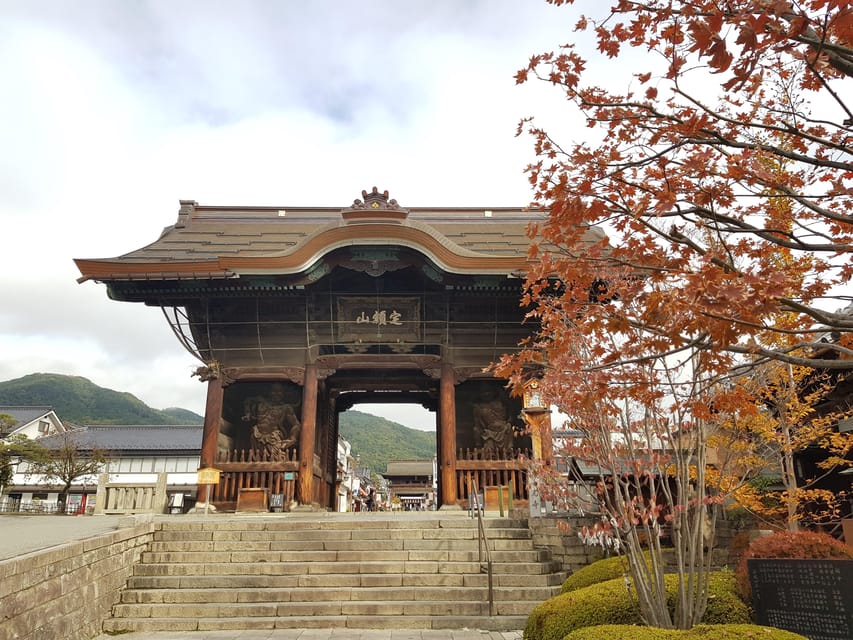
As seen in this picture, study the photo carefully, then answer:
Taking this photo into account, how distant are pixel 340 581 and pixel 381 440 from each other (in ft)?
339

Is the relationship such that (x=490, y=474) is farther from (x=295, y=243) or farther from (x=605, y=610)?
(x=605, y=610)

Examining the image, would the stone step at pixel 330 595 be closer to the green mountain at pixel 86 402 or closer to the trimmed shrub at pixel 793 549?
the trimmed shrub at pixel 793 549

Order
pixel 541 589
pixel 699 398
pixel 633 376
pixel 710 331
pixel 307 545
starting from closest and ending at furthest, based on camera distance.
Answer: pixel 710 331 → pixel 633 376 → pixel 699 398 → pixel 541 589 → pixel 307 545

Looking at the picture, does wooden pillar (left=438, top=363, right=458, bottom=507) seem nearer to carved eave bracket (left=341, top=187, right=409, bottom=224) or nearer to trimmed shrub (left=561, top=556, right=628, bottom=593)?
carved eave bracket (left=341, top=187, right=409, bottom=224)

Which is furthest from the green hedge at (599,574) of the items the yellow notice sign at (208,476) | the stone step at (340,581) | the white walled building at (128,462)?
the white walled building at (128,462)

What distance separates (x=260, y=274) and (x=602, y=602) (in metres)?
10.1

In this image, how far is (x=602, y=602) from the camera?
5.11 meters

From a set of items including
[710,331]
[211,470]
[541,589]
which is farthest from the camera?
[211,470]

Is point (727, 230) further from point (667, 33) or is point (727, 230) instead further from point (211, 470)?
point (211, 470)

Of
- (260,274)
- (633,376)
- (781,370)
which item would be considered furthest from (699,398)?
(260,274)

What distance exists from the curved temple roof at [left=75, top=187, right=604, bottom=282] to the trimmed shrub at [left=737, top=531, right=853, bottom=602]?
7843mm

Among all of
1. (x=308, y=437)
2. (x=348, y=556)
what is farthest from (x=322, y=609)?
(x=308, y=437)

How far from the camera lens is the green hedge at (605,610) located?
4941mm

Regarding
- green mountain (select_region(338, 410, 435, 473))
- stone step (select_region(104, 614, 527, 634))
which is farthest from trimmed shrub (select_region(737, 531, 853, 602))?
green mountain (select_region(338, 410, 435, 473))
